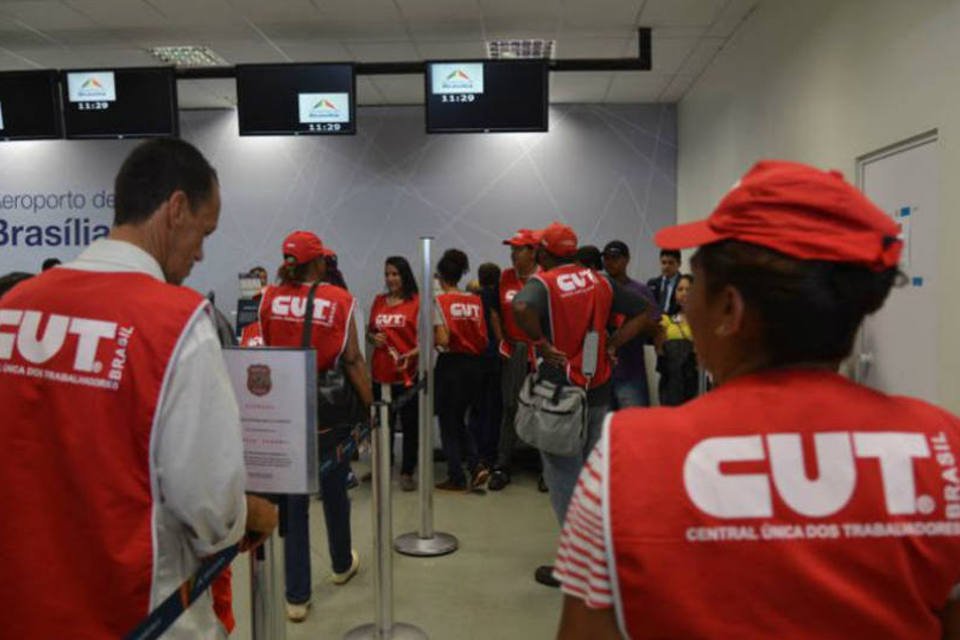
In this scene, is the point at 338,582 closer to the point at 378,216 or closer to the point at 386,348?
the point at 386,348

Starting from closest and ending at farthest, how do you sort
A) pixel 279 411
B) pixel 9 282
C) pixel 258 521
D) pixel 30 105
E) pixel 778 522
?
1. pixel 778 522
2. pixel 258 521
3. pixel 279 411
4. pixel 9 282
5. pixel 30 105

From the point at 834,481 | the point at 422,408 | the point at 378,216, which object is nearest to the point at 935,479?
the point at 834,481

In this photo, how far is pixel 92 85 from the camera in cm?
564

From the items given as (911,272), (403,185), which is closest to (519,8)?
(403,185)

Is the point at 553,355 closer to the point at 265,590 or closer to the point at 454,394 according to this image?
the point at 265,590

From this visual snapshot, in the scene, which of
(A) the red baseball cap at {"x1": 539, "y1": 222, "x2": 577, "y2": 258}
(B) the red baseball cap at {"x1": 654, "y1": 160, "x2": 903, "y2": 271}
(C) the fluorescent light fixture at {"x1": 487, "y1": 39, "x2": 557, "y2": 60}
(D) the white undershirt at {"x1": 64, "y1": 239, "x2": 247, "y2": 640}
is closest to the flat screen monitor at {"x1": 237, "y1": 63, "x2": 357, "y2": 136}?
(C) the fluorescent light fixture at {"x1": 487, "y1": 39, "x2": 557, "y2": 60}

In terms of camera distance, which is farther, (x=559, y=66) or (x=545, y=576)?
(x=559, y=66)

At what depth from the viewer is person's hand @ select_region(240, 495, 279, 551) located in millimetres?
1646

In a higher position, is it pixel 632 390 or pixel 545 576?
pixel 632 390

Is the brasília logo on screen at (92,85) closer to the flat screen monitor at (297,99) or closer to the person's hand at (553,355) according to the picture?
the flat screen monitor at (297,99)

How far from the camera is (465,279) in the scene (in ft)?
25.2

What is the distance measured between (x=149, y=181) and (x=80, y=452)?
1.69 feet

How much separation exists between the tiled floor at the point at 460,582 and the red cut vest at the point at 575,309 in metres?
1.06

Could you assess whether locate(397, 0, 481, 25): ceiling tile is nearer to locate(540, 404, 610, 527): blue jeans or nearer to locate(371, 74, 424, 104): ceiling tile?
locate(371, 74, 424, 104): ceiling tile
